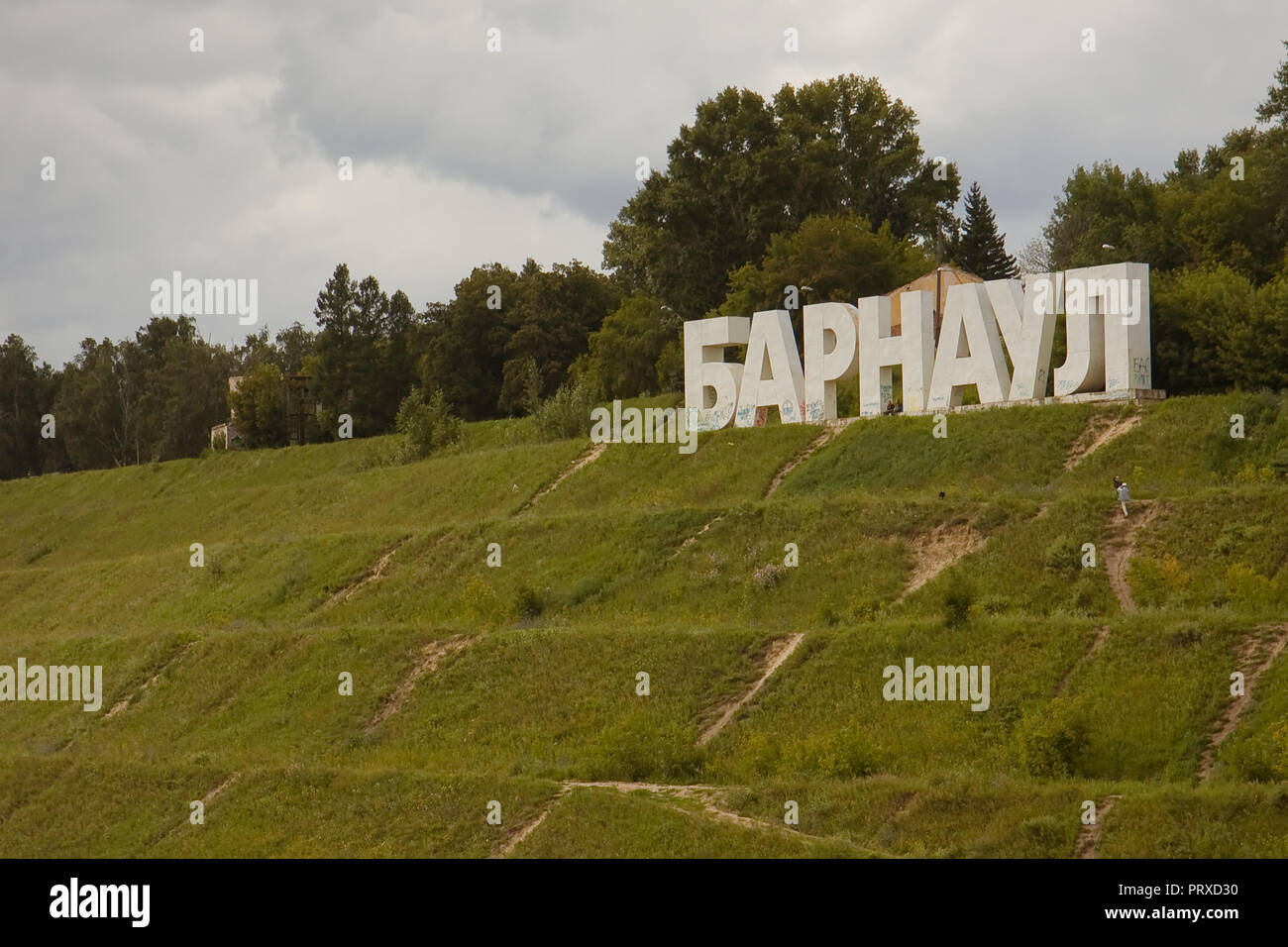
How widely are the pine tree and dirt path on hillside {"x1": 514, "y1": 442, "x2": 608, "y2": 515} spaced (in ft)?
84.9

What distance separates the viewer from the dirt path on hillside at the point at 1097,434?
40094 millimetres

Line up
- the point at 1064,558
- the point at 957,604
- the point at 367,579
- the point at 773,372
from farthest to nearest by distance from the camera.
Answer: the point at 773,372
the point at 367,579
the point at 1064,558
the point at 957,604

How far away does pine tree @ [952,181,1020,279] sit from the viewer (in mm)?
71250

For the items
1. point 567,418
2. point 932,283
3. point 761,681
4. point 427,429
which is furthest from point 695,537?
point 932,283

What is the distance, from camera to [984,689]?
28531 millimetres

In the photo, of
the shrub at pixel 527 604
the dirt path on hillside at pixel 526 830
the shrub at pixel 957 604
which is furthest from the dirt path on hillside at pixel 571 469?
the dirt path on hillside at pixel 526 830

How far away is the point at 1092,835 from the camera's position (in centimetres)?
2220

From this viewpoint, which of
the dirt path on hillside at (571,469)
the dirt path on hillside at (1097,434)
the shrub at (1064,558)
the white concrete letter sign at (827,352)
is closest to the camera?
the shrub at (1064,558)

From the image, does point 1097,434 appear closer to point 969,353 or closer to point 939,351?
point 969,353

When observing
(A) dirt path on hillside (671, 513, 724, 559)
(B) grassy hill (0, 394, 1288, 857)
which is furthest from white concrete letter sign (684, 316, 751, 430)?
(A) dirt path on hillside (671, 513, 724, 559)

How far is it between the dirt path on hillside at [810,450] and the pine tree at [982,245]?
26422mm

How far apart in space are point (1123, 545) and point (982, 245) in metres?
39.8

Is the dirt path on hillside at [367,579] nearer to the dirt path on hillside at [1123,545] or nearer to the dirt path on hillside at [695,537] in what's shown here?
the dirt path on hillside at [695,537]
